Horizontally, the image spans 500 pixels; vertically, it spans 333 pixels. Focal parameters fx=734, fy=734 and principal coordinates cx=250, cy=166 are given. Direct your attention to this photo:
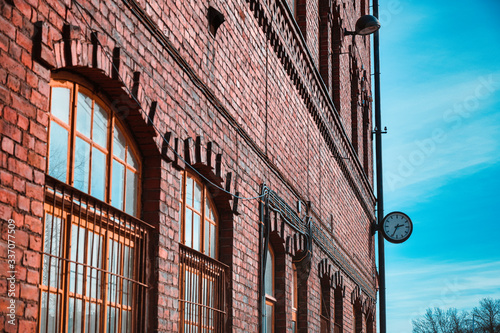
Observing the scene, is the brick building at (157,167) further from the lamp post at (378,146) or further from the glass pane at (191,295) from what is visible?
the lamp post at (378,146)

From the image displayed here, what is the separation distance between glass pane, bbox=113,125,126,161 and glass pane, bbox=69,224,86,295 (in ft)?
3.26

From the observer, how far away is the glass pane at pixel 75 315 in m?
5.09

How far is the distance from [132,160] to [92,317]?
1.56 meters

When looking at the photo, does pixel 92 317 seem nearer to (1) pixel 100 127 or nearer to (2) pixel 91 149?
(2) pixel 91 149

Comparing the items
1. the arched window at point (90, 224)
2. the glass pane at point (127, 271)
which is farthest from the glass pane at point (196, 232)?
the glass pane at point (127, 271)

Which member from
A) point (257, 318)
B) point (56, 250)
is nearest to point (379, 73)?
point (257, 318)

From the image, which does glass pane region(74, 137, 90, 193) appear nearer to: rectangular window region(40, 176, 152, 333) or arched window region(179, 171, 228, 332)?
rectangular window region(40, 176, 152, 333)

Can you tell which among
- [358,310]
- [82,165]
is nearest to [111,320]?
[82,165]

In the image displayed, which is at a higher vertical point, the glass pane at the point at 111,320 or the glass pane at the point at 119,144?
the glass pane at the point at 119,144

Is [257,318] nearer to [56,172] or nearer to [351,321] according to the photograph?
[56,172]

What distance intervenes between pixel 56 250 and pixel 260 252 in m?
4.88

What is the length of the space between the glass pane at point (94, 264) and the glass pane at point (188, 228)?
183 cm

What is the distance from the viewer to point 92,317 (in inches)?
213

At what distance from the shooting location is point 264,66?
1008cm
